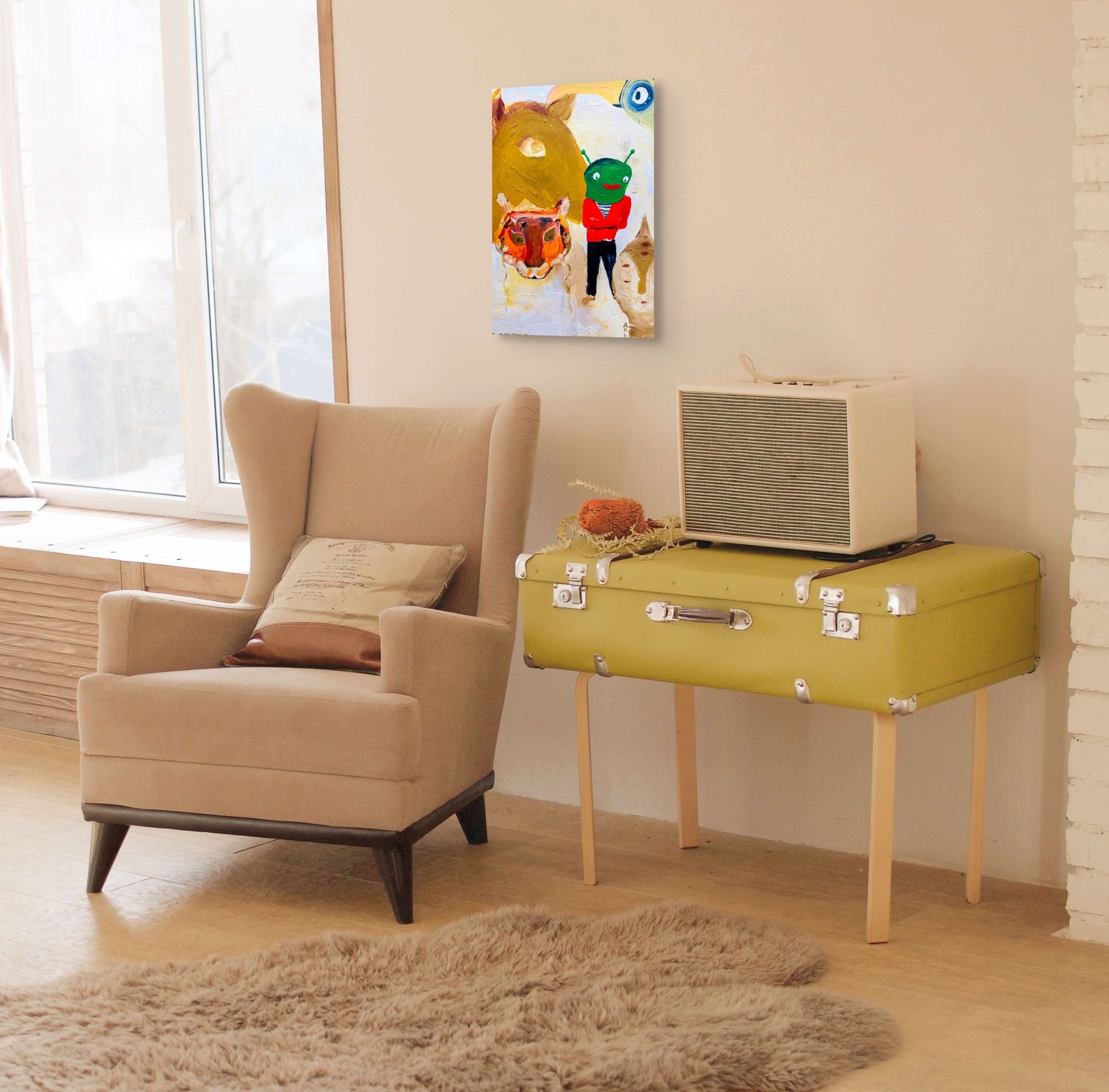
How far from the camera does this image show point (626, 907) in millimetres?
Result: 2881

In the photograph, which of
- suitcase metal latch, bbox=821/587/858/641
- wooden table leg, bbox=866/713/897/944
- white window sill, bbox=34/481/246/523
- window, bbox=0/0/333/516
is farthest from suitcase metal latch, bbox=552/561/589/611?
white window sill, bbox=34/481/246/523

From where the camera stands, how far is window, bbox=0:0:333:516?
4.24m

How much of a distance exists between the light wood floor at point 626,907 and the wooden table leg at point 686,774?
0.15 feet

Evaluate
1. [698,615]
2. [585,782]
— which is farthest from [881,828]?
[585,782]

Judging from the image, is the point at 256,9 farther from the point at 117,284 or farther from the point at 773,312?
the point at 773,312

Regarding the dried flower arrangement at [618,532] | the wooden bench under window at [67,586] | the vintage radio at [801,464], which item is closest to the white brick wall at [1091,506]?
the vintage radio at [801,464]

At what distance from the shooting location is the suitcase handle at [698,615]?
2678mm

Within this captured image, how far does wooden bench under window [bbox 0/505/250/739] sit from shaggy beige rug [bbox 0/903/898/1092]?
1.46 meters

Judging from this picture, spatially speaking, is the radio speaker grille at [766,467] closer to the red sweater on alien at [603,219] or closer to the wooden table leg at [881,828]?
the wooden table leg at [881,828]

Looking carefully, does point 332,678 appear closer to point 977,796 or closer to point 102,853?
point 102,853

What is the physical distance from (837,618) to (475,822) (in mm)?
1040

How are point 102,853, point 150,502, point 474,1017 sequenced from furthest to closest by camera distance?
point 150,502
point 102,853
point 474,1017

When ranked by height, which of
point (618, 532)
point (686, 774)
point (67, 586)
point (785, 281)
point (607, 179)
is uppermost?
point (607, 179)

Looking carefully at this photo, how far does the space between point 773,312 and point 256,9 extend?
190 centimetres
